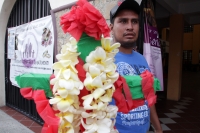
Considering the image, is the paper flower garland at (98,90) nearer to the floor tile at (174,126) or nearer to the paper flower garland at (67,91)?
the paper flower garland at (67,91)

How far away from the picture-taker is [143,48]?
2594 mm

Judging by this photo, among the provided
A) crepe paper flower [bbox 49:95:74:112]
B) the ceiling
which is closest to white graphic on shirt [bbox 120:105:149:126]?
crepe paper flower [bbox 49:95:74:112]

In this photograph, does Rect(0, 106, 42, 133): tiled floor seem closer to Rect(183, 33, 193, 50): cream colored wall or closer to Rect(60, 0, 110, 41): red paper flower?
Rect(60, 0, 110, 41): red paper flower

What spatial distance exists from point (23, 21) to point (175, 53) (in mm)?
4565

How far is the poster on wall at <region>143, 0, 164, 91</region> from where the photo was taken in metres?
2.59

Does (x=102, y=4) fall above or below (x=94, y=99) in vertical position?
above

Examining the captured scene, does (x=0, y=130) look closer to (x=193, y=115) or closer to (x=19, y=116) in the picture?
(x=19, y=116)

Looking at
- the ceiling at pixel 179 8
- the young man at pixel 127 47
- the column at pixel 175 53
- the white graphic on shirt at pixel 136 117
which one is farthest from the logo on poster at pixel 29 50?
the column at pixel 175 53

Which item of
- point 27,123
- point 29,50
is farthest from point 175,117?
point 29,50

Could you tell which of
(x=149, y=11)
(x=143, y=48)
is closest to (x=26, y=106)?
(x=143, y=48)

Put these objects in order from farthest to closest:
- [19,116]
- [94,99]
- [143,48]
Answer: [19,116] → [143,48] → [94,99]

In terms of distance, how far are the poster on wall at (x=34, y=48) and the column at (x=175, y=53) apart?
4118mm

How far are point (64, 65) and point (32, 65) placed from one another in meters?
3.15

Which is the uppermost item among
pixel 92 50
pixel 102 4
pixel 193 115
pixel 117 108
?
pixel 102 4
